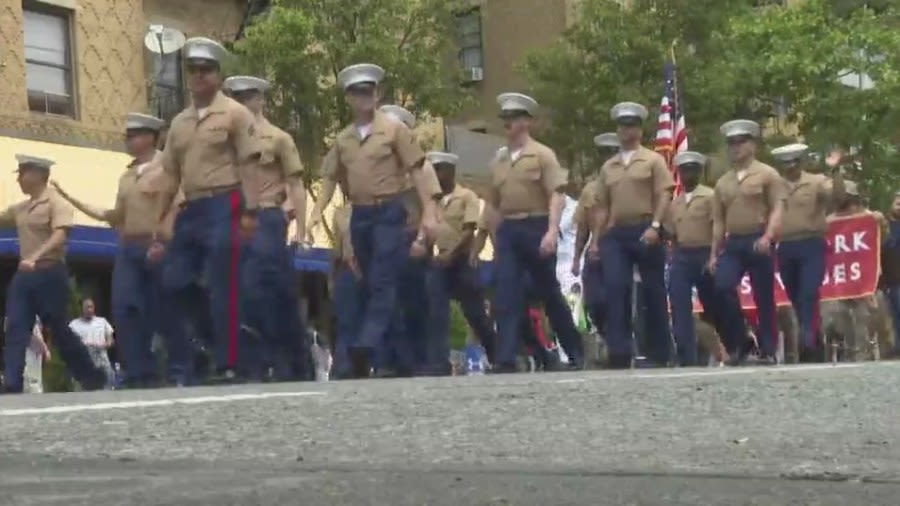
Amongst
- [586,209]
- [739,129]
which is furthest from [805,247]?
[586,209]

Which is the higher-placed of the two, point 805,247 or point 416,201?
point 416,201

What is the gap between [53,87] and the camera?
79.8ft

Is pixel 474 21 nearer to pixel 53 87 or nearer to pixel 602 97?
pixel 602 97

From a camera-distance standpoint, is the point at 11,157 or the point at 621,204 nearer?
the point at 621,204

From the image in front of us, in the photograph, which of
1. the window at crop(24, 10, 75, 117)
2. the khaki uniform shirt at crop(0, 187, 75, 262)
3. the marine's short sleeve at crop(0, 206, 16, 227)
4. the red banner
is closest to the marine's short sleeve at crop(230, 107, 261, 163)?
the khaki uniform shirt at crop(0, 187, 75, 262)

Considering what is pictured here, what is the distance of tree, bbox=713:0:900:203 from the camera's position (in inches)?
1261

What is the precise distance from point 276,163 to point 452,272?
2562mm

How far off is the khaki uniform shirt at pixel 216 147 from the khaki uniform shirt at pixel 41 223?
6.43 ft

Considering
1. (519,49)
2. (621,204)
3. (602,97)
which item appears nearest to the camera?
(621,204)

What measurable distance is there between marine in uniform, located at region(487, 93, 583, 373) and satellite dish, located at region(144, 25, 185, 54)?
12.5 m

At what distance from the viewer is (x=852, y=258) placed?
1802 cm

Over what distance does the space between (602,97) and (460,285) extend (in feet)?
55.0

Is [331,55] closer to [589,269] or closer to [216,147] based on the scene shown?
[589,269]

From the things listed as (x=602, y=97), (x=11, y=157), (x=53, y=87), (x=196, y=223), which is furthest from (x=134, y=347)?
(x=602, y=97)
